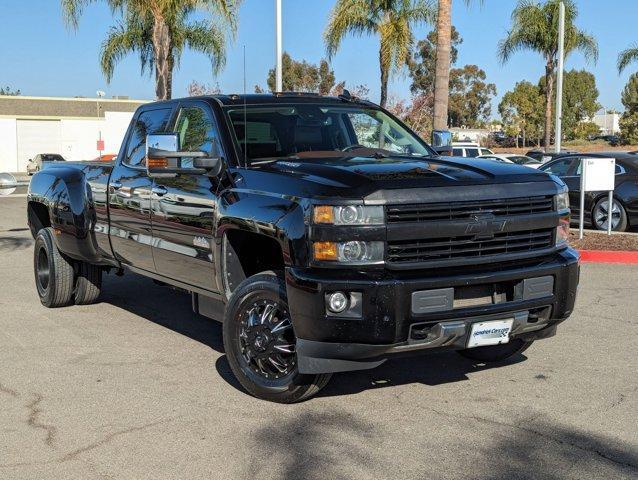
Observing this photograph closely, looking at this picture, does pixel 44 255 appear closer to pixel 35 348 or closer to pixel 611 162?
pixel 35 348

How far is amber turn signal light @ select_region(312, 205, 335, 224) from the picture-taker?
4.57 m

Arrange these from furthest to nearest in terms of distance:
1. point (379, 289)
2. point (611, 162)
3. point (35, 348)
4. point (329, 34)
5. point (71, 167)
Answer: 1. point (329, 34)
2. point (611, 162)
3. point (71, 167)
4. point (35, 348)
5. point (379, 289)

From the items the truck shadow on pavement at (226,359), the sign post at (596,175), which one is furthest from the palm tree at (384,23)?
the truck shadow on pavement at (226,359)

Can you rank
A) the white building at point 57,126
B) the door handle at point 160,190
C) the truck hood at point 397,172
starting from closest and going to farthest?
the truck hood at point 397,172 < the door handle at point 160,190 < the white building at point 57,126

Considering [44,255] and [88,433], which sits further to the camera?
[44,255]

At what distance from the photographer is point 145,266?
6773mm

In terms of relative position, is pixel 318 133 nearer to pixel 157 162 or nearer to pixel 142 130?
pixel 157 162

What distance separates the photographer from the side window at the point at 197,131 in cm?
595

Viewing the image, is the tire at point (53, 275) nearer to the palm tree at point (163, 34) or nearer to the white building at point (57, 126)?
the palm tree at point (163, 34)

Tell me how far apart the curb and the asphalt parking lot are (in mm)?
3935

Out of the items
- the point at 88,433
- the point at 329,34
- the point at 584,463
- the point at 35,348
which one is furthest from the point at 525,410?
the point at 329,34

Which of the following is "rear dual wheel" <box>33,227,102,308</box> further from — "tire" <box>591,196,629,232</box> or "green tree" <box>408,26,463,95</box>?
"green tree" <box>408,26,463,95</box>

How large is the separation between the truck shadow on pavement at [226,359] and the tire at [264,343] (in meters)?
0.39

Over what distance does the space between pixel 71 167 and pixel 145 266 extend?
1819 mm
